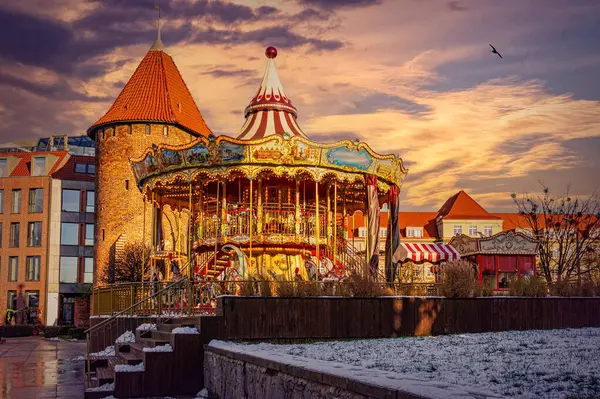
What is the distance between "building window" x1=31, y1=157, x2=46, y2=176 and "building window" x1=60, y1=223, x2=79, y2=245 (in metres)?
5.95

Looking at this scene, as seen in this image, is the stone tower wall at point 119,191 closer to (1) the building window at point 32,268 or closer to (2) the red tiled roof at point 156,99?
(2) the red tiled roof at point 156,99

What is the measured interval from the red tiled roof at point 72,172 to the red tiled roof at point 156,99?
10.4 metres

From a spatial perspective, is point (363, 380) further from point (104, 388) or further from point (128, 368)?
point (104, 388)

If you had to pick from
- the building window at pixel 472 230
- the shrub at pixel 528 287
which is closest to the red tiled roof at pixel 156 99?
Answer: the building window at pixel 472 230

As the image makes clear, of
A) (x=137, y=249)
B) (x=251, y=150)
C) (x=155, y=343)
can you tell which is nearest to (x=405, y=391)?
(x=155, y=343)

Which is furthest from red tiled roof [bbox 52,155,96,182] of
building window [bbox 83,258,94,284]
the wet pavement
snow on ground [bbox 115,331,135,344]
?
snow on ground [bbox 115,331,135,344]

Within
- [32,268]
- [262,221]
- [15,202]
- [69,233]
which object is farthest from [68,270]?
[262,221]

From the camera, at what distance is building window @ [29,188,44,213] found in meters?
72.8

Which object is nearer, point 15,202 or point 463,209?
point 15,202

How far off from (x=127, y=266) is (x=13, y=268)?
22.5m

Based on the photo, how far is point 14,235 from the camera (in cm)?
7294

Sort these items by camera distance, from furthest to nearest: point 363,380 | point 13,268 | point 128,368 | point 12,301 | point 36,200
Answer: point 36,200
point 13,268
point 12,301
point 128,368
point 363,380

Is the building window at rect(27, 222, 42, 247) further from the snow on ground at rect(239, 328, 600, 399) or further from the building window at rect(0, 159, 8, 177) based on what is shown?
the snow on ground at rect(239, 328, 600, 399)

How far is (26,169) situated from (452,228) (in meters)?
45.7
